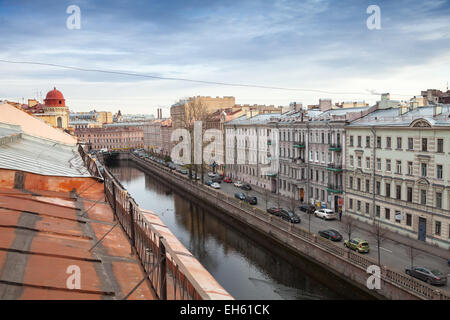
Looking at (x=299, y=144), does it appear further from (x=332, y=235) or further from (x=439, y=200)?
(x=439, y=200)

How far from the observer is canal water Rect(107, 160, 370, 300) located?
1925cm

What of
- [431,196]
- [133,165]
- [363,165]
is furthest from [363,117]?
[133,165]

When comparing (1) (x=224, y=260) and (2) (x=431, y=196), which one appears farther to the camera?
(1) (x=224, y=260)

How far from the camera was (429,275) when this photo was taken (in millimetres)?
16266

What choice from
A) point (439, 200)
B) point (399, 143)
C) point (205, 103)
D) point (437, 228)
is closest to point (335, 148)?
point (399, 143)

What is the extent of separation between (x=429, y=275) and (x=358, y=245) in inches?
179

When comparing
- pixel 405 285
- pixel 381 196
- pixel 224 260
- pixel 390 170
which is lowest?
pixel 224 260

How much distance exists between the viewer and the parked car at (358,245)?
20422mm

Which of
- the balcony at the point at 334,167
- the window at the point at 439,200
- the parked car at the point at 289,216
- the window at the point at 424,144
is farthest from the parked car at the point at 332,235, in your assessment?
the balcony at the point at 334,167

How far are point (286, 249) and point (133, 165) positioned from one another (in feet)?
223

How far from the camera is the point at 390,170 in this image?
25.3 meters
